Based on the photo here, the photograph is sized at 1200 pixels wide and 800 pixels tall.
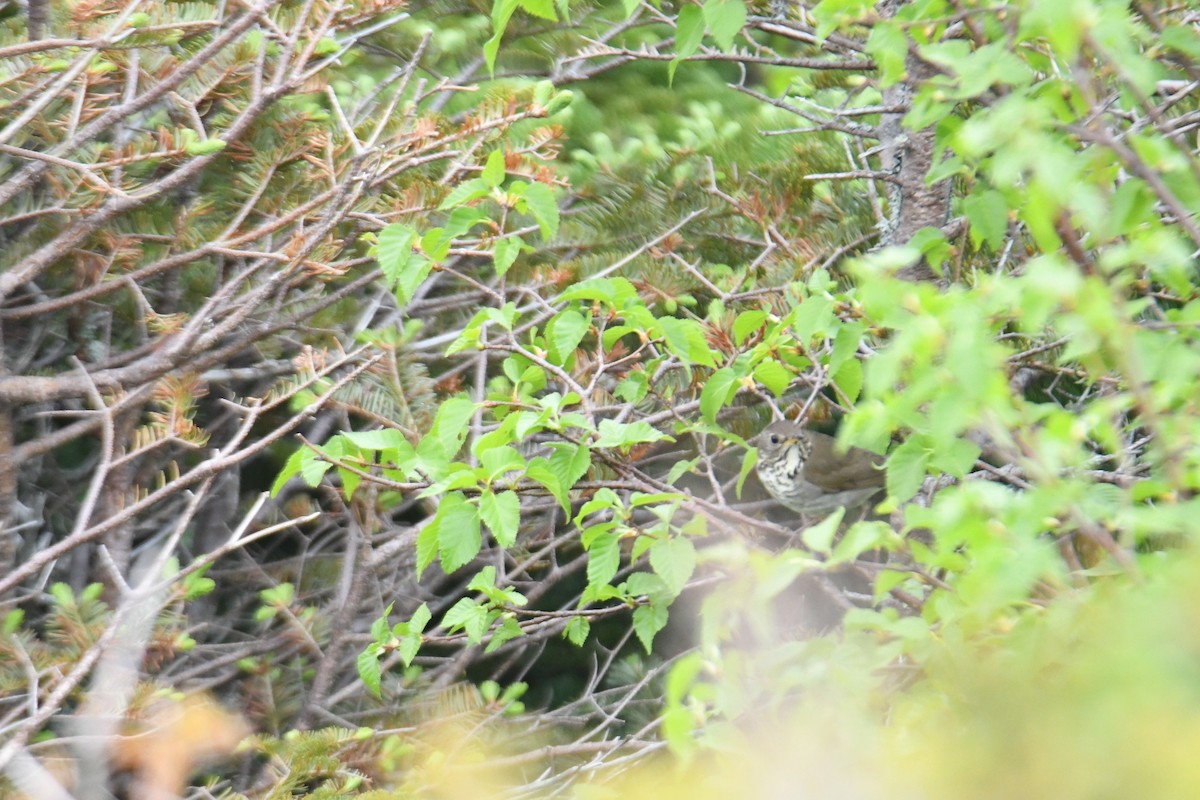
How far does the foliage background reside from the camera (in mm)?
1179

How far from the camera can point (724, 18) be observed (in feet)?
6.28

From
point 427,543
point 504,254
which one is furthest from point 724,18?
point 427,543

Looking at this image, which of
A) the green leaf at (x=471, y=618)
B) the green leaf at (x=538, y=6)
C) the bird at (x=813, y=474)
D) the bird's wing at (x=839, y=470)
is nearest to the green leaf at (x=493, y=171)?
the green leaf at (x=538, y=6)

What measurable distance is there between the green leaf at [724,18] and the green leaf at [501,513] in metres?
0.92

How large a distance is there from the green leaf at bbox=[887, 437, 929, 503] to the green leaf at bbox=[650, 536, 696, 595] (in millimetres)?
377

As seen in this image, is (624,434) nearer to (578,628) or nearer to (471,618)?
(471,618)

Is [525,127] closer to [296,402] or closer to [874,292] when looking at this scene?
[296,402]

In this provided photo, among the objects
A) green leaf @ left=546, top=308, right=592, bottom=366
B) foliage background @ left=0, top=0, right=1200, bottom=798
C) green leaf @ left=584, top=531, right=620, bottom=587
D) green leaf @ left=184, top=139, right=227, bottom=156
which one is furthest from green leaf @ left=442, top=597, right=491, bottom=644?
green leaf @ left=184, top=139, right=227, bottom=156

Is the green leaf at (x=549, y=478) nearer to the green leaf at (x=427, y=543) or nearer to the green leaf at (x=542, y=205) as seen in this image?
the green leaf at (x=427, y=543)

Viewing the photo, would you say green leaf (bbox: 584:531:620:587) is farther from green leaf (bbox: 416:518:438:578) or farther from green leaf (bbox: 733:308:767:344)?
green leaf (bbox: 733:308:767:344)

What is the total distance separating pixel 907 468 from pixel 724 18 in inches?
33.1

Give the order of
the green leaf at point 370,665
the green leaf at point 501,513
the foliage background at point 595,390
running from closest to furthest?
the foliage background at point 595,390 < the green leaf at point 501,513 < the green leaf at point 370,665

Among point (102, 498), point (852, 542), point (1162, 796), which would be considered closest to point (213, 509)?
point (102, 498)

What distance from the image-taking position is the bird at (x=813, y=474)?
3.71m
